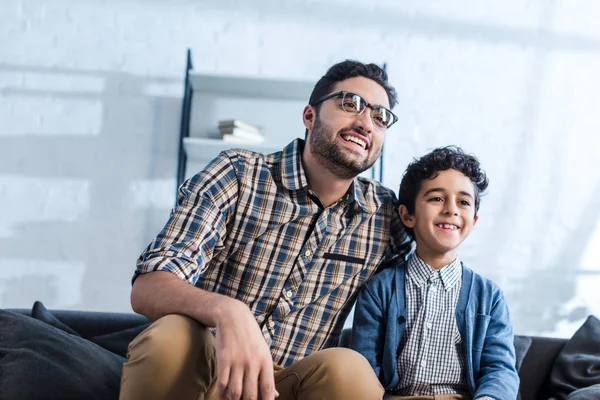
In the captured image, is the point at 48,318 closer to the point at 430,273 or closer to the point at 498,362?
the point at 430,273

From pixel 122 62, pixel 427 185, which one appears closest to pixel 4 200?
pixel 122 62

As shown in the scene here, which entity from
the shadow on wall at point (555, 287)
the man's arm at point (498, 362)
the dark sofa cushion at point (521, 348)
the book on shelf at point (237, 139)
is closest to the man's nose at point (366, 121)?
the man's arm at point (498, 362)

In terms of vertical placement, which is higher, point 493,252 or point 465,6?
point 465,6

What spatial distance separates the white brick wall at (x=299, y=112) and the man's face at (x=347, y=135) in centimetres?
140

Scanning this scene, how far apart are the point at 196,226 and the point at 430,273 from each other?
61 cm

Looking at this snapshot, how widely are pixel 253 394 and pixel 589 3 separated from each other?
297cm

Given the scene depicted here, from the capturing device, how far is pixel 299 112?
10.2ft

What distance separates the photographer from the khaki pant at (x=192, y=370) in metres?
1.13

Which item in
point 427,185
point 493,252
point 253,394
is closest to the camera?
point 253,394

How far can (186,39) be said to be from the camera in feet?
10.3

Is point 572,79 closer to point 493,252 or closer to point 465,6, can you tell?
point 465,6

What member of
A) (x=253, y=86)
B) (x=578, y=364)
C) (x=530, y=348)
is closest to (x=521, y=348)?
(x=530, y=348)

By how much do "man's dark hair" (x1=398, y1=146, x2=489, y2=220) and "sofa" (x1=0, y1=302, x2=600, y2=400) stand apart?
504 mm

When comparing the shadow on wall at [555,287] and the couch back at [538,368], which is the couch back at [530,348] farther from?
the shadow on wall at [555,287]
